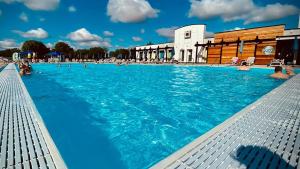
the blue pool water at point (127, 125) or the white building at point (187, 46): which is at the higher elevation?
the white building at point (187, 46)

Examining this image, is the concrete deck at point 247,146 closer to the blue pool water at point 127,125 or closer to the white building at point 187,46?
the blue pool water at point 127,125

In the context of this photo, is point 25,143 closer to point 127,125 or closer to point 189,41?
point 127,125

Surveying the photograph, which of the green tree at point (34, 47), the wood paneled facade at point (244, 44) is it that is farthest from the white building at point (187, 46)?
the green tree at point (34, 47)

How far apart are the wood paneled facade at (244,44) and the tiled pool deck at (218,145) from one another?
2335cm

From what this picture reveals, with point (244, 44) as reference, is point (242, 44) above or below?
below

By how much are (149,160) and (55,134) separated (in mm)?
2350

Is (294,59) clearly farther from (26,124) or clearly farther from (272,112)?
(26,124)

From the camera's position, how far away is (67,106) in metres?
6.31

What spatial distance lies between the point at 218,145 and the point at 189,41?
33790 mm

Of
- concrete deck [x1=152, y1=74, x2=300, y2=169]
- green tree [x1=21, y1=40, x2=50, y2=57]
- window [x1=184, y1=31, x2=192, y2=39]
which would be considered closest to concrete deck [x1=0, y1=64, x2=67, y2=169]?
concrete deck [x1=152, y1=74, x2=300, y2=169]

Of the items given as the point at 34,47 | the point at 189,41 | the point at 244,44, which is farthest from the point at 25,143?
the point at 34,47

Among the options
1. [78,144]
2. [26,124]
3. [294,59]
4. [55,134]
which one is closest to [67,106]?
[55,134]

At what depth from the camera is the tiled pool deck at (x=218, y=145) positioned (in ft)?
6.20

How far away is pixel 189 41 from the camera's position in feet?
112
